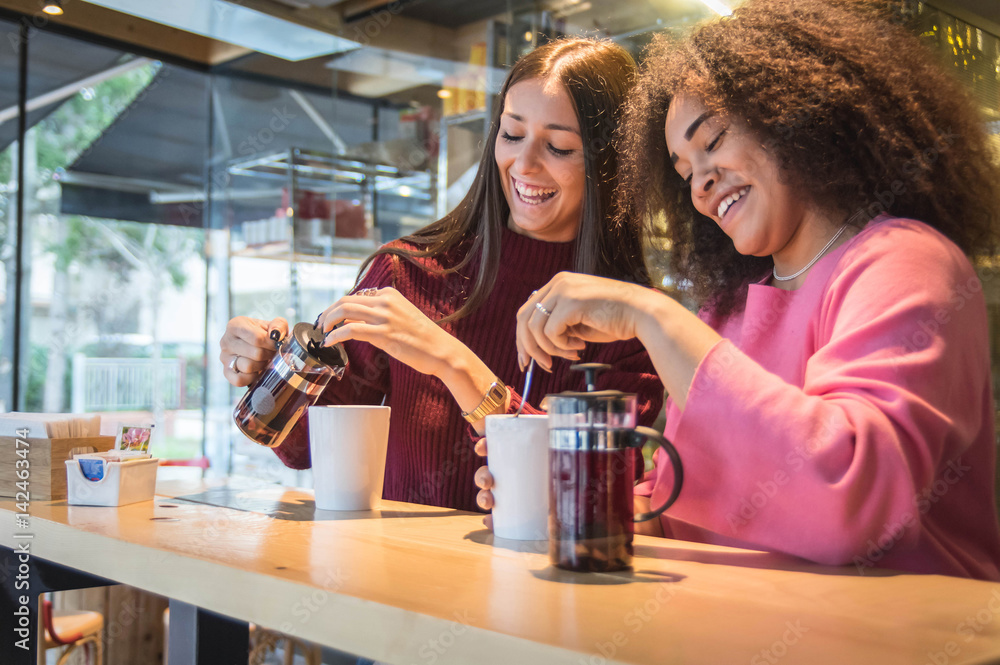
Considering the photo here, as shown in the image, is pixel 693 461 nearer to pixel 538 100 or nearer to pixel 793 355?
pixel 793 355

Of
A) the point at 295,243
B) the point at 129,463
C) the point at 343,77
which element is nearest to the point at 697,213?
the point at 129,463

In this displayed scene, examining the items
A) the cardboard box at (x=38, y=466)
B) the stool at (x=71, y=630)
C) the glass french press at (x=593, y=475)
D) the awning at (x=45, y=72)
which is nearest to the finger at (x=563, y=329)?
the glass french press at (x=593, y=475)

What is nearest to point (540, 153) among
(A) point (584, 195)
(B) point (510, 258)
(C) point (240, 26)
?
(A) point (584, 195)

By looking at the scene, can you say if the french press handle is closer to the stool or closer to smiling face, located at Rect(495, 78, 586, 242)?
smiling face, located at Rect(495, 78, 586, 242)

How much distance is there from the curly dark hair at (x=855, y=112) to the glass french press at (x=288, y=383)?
642mm

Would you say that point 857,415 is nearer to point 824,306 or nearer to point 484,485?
point 824,306

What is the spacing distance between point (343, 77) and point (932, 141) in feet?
13.8

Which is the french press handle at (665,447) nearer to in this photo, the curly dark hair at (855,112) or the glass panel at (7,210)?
the curly dark hair at (855,112)

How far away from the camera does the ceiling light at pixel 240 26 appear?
4.25 m

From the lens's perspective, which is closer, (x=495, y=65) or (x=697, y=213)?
(x=697, y=213)

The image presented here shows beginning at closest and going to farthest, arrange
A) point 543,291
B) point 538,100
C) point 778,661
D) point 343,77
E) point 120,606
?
point 778,661 → point 543,291 → point 538,100 → point 120,606 → point 343,77

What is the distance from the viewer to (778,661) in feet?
1.71

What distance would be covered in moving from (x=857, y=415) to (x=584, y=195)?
887 mm

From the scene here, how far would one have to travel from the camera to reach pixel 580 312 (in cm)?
89
